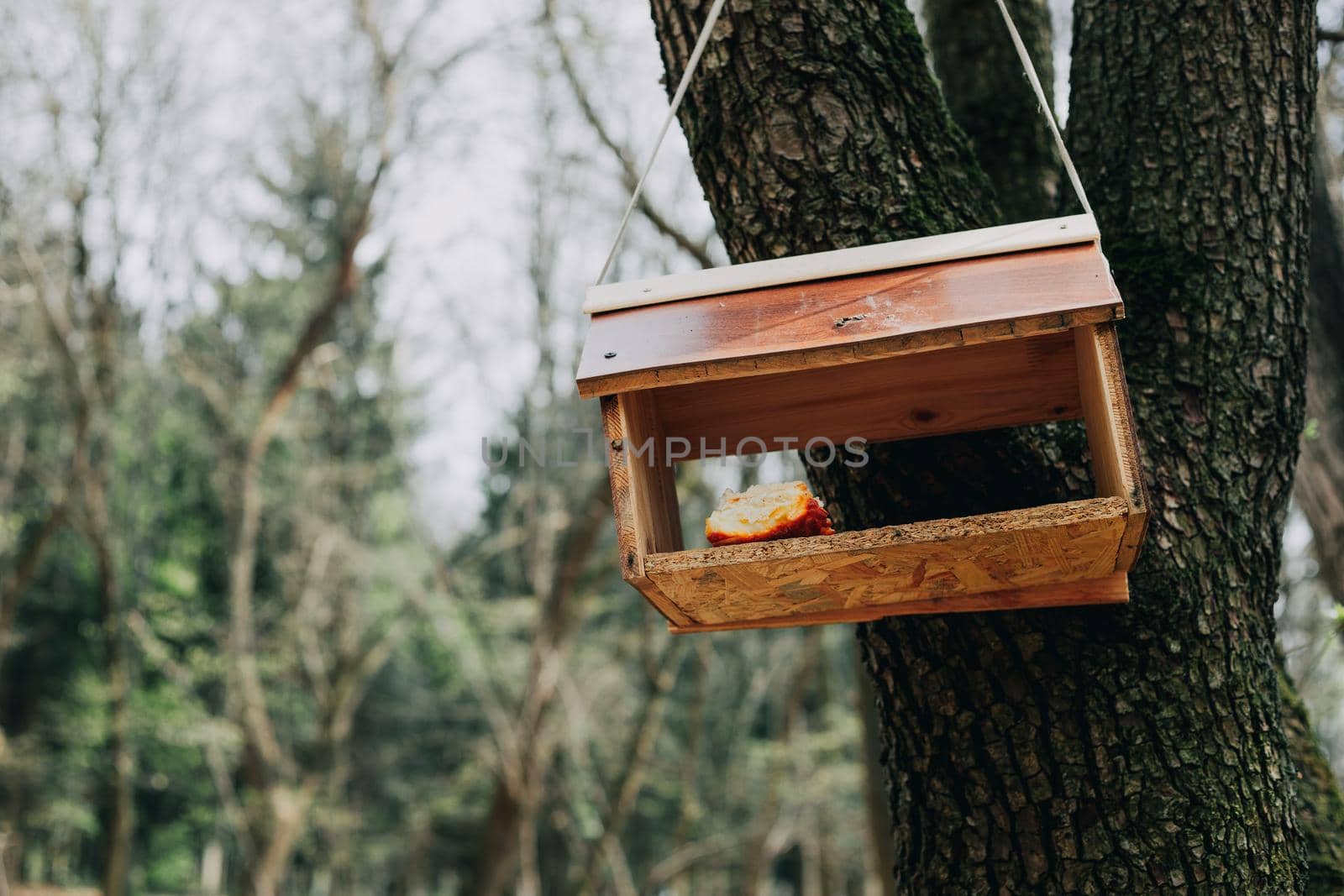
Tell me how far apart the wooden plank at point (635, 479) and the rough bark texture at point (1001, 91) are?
116cm

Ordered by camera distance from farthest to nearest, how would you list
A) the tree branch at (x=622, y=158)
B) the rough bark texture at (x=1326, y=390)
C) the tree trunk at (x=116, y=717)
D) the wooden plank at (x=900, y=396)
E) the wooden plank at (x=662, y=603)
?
the tree trunk at (x=116, y=717), the tree branch at (x=622, y=158), the rough bark texture at (x=1326, y=390), the wooden plank at (x=900, y=396), the wooden plank at (x=662, y=603)

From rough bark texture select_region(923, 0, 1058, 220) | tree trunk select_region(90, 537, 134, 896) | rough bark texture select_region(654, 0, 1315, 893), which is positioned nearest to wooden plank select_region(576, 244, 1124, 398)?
rough bark texture select_region(654, 0, 1315, 893)

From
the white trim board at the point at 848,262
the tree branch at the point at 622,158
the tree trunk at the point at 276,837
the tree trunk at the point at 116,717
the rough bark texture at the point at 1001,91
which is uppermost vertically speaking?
the tree branch at the point at 622,158

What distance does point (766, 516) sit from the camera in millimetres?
1363

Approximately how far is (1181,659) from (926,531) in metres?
0.52

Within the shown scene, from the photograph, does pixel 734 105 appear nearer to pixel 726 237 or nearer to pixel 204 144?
pixel 726 237

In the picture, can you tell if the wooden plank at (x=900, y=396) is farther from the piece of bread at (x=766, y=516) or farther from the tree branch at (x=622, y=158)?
the tree branch at (x=622, y=158)

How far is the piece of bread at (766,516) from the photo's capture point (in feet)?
4.41

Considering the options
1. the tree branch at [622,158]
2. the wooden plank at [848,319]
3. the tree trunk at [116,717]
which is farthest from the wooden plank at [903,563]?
the tree trunk at [116,717]

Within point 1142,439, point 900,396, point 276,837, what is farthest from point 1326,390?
point 276,837

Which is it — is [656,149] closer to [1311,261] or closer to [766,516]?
[766,516]

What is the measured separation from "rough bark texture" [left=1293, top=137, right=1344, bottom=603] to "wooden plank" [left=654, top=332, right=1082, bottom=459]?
1.81m

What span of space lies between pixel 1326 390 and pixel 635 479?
9.03 ft

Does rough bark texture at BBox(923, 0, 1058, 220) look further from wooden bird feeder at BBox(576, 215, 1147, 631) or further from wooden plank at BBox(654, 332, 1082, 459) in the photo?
wooden bird feeder at BBox(576, 215, 1147, 631)
